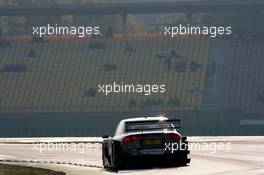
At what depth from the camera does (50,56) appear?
87.7 metres

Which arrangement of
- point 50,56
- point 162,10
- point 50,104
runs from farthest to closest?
point 162,10 < point 50,56 < point 50,104

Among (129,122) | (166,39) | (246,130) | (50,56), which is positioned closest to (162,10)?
(166,39)

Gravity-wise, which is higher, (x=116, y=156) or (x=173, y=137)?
(x=173, y=137)

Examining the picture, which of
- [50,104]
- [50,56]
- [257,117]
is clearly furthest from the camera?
[50,56]

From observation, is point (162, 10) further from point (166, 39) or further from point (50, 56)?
point (50, 56)

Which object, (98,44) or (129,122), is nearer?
(129,122)

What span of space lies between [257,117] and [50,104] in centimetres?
1843
